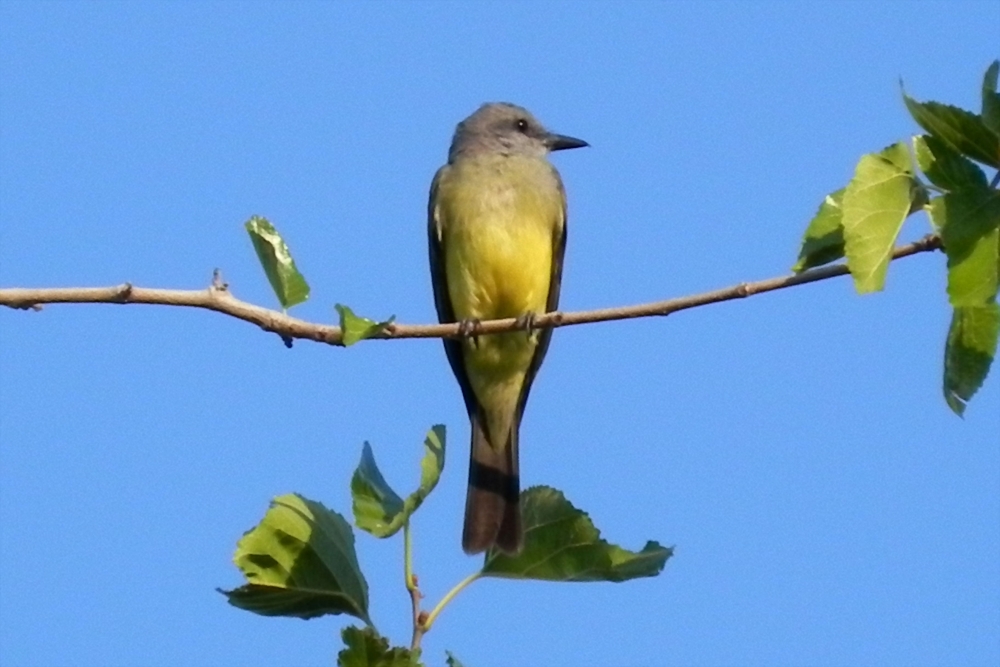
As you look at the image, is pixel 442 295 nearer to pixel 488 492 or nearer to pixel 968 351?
pixel 488 492

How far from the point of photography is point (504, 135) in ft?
25.7

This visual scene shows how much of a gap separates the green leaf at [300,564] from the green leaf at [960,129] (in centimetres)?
129

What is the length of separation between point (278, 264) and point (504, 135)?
15.2 feet

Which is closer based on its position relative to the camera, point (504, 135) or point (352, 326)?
point (352, 326)

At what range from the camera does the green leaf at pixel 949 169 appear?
9.24 ft

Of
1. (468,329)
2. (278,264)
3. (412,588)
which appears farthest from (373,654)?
(468,329)

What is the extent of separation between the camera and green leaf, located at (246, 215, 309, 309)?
10.9 feet

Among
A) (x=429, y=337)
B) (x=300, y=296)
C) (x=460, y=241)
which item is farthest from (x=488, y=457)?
(x=300, y=296)

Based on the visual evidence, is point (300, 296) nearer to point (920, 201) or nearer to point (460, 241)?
point (920, 201)

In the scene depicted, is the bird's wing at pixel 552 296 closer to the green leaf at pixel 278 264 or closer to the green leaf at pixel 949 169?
the green leaf at pixel 278 264

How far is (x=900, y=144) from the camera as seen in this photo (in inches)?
116

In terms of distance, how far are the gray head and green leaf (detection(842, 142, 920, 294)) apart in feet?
15.4

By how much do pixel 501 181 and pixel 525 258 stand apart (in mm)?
563

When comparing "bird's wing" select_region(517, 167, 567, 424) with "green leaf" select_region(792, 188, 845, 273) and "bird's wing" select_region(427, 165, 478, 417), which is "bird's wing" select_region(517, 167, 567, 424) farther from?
"green leaf" select_region(792, 188, 845, 273)
